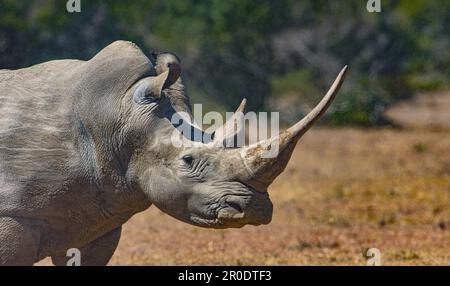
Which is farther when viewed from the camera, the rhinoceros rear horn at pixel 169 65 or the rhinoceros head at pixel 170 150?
the rhinoceros rear horn at pixel 169 65

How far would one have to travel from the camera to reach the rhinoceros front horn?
21.0 ft

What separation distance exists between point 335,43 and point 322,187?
36.3ft

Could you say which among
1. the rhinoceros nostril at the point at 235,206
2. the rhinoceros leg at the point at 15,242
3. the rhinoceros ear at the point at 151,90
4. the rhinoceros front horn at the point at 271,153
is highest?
the rhinoceros ear at the point at 151,90

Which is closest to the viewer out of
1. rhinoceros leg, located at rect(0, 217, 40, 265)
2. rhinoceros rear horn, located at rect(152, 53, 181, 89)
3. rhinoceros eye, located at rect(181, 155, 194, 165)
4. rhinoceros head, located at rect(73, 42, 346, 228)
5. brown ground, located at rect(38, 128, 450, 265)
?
rhinoceros head, located at rect(73, 42, 346, 228)

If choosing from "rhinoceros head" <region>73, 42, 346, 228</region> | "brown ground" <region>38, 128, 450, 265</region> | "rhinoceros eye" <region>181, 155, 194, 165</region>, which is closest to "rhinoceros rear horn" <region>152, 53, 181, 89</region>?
"rhinoceros head" <region>73, 42, 346, 228</region>

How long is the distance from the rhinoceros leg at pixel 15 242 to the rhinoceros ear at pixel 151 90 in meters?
0.99

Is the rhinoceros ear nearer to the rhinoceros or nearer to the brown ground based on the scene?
the rhinoceros

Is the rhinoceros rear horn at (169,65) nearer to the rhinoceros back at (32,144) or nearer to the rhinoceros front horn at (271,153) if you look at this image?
the rhinoceros back at (32,144)

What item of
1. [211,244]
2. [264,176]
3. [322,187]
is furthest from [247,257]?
[322,187]

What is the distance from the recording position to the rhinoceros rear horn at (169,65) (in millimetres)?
7137

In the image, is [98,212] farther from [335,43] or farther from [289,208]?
[335,43]

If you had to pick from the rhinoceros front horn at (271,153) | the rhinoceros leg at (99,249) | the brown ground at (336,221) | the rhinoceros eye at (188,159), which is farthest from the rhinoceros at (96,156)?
the brown ground at (336,221)

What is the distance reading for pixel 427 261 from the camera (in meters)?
9.77

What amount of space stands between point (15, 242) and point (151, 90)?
1.18 metres
